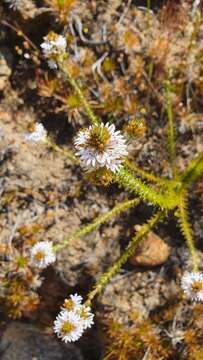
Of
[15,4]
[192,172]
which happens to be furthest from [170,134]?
[15,4]

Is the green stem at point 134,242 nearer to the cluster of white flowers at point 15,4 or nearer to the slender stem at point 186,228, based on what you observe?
the slender stem at point 186,228

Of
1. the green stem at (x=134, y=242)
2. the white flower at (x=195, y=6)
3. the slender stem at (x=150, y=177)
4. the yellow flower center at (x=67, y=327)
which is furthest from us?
the white flower at (x=195, y=6)

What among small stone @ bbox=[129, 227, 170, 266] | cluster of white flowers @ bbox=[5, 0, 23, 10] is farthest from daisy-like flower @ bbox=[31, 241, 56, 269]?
cluster of white flowers @ bbox=[5, 0, 23, 10]

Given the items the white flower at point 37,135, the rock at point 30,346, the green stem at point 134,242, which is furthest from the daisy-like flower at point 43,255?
the rock at point 30,346

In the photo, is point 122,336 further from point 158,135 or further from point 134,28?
point 134,28

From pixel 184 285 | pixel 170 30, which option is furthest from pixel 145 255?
pixel 170 30

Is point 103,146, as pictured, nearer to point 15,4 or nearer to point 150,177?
point 150,177
